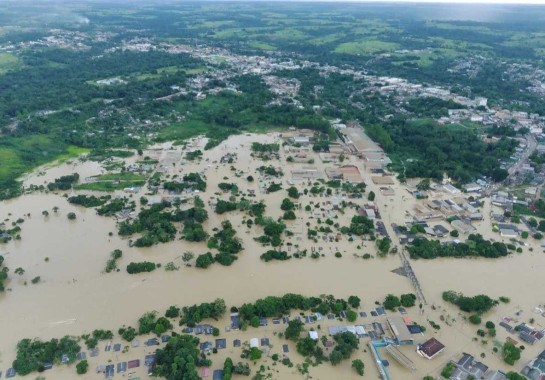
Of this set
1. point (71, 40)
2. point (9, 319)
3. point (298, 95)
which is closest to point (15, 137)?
point (9, 319)

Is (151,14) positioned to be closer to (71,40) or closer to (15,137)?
(71,40)

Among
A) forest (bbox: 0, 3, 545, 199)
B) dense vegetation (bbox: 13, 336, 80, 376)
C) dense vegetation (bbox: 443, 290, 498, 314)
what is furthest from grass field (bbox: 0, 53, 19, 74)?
dense vegetation (bbox: 443, 290, 498, 314)

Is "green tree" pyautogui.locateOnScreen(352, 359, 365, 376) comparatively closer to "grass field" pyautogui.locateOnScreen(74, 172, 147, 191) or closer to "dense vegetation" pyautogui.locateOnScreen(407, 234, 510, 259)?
"dense vegetation" pyautogui.locateOnScreen(407, 234, 510, 259)

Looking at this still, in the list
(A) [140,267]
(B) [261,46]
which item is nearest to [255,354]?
(A) [140,267]

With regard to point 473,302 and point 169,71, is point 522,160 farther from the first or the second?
point 169,71

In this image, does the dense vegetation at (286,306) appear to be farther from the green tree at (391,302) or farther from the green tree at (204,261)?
the green tree at (204,261)

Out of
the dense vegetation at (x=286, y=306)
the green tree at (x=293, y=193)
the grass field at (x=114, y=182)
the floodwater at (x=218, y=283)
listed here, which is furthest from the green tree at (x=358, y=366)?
the grass field at (x=114, y=182)
